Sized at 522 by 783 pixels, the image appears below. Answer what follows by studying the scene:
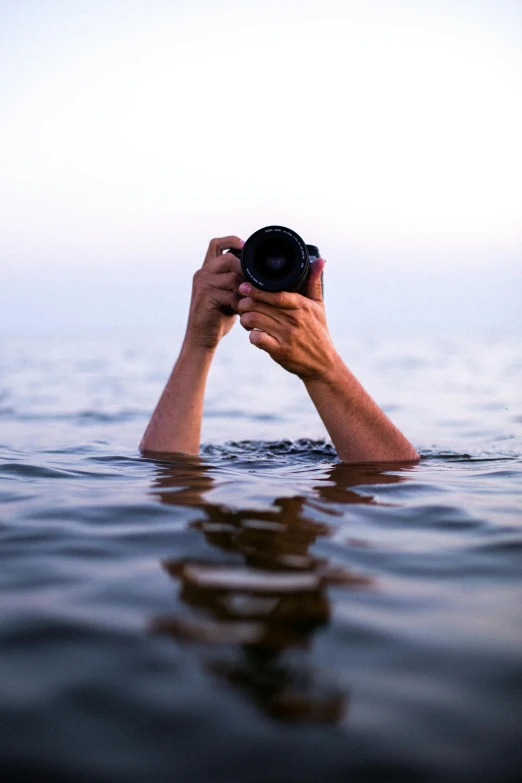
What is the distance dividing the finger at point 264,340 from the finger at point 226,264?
443 mm

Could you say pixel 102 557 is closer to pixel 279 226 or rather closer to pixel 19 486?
A: pixel 19 486

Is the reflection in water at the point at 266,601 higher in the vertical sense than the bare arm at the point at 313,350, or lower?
lower

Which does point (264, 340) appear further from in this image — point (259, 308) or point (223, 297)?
point (223, 297)

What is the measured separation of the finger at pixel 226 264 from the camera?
308cm

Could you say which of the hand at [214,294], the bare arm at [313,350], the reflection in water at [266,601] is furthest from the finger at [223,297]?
the reflection in water at [266,601]

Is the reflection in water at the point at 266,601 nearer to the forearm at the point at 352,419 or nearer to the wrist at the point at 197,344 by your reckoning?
the forearm at the point at 352,419

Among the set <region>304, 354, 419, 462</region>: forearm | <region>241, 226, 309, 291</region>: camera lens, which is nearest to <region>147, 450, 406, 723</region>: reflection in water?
<region>304, 354, 419, 462</region>: forearm

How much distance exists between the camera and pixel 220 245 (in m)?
3.22

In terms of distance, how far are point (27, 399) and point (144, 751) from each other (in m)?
7.90

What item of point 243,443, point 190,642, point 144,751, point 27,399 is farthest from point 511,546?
point 27,399

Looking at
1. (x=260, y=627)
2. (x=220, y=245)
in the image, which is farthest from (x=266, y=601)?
(x=220, y=245)

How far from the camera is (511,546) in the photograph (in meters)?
1.93

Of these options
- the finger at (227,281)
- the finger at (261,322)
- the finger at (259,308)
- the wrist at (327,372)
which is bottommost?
the wrist at (327,372)

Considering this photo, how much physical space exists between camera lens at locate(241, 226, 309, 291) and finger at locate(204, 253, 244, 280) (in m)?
0.29
